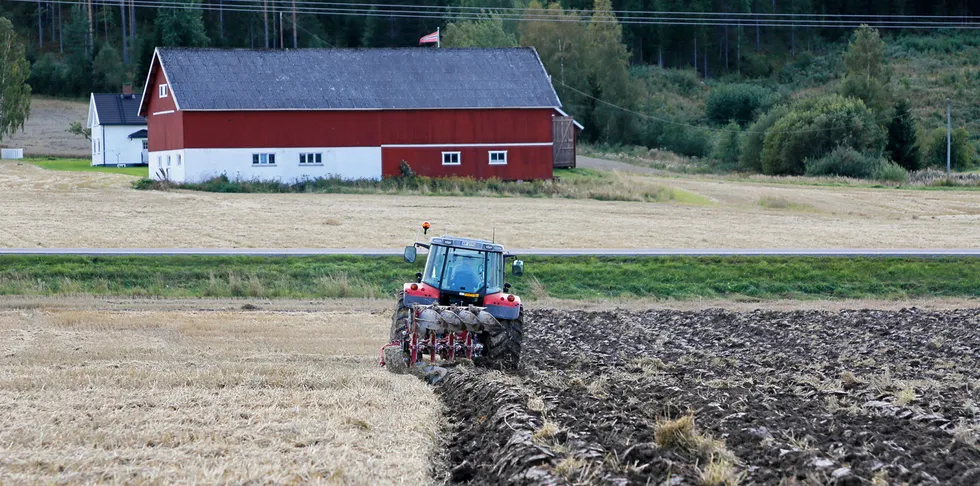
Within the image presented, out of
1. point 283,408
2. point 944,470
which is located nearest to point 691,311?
point 283,408

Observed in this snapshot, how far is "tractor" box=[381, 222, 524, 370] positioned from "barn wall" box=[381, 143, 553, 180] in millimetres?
40506

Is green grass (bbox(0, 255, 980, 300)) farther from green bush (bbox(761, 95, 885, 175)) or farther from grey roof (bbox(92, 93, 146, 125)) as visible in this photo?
grey roof (bbox(92, 93, 146, 125))

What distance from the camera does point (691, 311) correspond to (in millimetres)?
29312

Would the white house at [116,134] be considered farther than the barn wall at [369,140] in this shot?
Yes

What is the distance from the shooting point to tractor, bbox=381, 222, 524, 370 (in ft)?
59.1

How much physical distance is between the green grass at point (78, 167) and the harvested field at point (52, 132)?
4.78 meters

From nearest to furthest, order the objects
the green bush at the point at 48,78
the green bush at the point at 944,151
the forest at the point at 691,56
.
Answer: the forest at the point at 691,56
the green bush at the point at 944,151
the green bush at the point at 48,78

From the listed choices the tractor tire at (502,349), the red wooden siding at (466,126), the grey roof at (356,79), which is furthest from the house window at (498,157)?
the tractor tire at (502,349)

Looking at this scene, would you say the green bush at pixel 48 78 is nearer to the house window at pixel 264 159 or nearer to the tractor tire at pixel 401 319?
the house window at pixel 264 159

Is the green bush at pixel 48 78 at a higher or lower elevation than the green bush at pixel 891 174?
higher

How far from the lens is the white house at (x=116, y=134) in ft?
266

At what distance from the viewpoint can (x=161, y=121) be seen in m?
62.2

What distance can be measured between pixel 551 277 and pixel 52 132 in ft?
242

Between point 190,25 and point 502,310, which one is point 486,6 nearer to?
point 190,25
